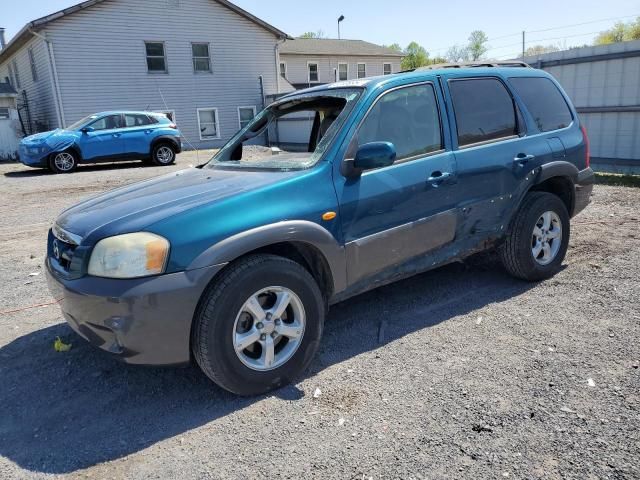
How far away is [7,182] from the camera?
12992 millimetres

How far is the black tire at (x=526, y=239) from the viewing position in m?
4.37

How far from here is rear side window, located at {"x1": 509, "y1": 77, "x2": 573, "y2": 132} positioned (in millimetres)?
4488

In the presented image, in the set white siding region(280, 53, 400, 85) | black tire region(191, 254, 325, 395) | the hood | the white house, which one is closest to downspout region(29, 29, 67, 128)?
the white house

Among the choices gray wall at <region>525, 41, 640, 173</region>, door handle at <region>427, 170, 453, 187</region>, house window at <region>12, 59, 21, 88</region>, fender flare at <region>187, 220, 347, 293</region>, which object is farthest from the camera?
house window at <region>12, 59, 21, 88</region>

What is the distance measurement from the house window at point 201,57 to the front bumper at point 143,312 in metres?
21.9

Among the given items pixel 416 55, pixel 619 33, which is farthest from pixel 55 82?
pixel 416 55

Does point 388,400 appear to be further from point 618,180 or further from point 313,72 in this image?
point 313,72

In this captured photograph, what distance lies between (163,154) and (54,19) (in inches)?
311

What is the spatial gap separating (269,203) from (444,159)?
153 cm

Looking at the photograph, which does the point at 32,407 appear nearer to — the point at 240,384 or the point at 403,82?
the point at 240,384

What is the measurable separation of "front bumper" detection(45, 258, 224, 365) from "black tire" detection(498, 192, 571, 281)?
2.78m

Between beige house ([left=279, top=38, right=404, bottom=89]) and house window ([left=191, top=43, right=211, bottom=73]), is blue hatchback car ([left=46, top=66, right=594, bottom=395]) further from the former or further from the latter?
beige house ([left=279, top=38, right=404, bottom=89])

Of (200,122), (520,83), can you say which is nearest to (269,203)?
(520,83)

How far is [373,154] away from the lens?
321 cm
